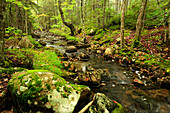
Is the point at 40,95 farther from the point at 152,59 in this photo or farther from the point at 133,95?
the point at 152,59

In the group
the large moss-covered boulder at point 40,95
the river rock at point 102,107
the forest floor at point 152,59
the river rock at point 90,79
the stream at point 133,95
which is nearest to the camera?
the large moss-covered boulder at point 40,95

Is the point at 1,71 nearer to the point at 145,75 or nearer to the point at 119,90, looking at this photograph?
the point at 119,90

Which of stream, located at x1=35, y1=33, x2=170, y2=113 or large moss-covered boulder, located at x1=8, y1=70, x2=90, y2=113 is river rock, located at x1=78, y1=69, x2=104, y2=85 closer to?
stream, located at x1=35, y1=33, x2=170, y2=113

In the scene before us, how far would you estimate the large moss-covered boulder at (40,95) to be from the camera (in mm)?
2271

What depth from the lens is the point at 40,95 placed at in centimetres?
236

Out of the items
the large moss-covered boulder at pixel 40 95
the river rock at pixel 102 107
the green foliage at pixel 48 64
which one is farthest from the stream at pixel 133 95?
the green foliage at pixel 48 64

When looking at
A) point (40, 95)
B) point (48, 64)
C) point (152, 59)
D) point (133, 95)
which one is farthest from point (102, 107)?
point (152, 59)

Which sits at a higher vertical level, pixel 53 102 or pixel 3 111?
pixel 53 102

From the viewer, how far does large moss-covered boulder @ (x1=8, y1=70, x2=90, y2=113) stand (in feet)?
7.45

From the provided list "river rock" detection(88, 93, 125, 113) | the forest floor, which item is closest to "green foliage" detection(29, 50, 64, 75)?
the forest floor

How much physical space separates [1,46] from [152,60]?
9.80 metres

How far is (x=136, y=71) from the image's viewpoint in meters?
6.97

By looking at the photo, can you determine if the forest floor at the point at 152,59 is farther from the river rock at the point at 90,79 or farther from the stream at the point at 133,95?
the river rock at the point at 90,79

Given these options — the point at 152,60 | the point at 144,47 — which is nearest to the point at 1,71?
the point at 152,60
